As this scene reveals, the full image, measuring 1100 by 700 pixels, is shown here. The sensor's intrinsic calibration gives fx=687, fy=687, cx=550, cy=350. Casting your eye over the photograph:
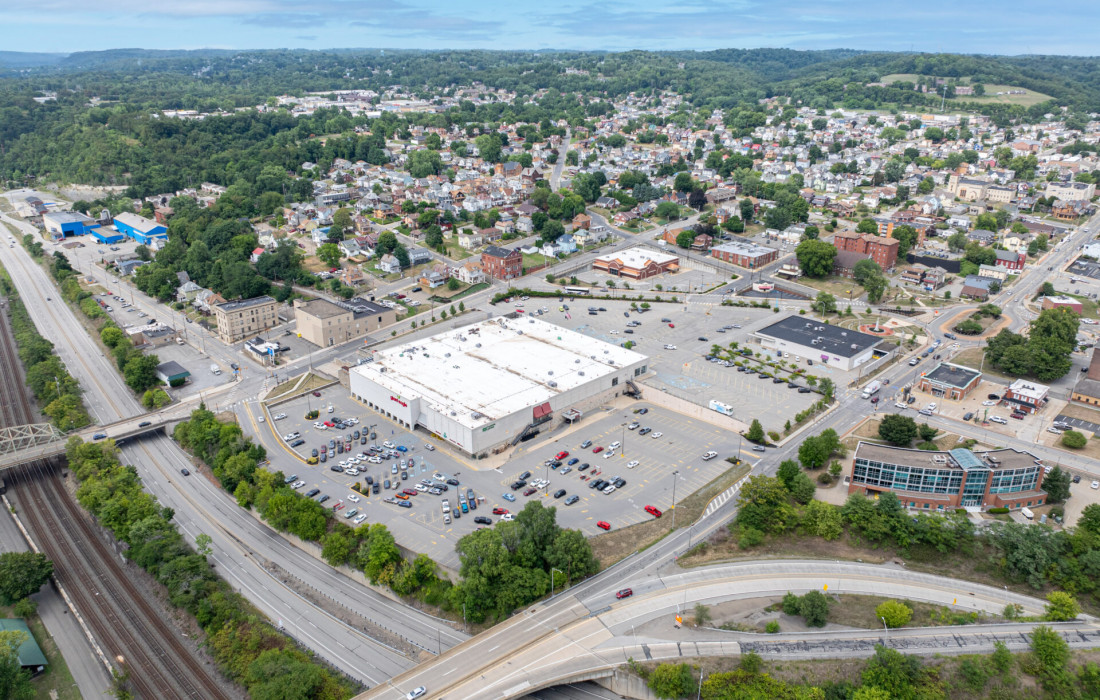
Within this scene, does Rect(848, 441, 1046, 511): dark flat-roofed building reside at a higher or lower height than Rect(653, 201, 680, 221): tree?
lower

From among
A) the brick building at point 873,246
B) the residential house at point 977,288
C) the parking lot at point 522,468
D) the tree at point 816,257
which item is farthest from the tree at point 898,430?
the brick building at point 873,246

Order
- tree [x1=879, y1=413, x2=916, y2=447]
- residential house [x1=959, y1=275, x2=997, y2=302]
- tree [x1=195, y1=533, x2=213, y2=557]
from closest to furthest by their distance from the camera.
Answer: tree [x1=195, y1=533, x2=213, y2=557] → tree [x1=879, y1=413, x2=916, y2=447] → residential house [x1=959, y1=275, x2=997, y2=302]

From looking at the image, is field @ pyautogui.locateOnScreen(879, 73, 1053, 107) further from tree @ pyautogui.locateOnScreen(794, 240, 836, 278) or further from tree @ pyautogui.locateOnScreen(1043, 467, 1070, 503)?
tree @ pyautogui.locateOnScreen(1043, 467, 1070, 503)

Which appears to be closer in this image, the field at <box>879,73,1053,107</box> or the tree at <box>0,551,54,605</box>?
the tree at <box>0,551,54,605</box>

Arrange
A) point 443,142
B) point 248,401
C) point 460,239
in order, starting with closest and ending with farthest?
point 248,401, point 460,239, point 443,142

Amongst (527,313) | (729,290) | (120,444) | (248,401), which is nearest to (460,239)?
(527,313)

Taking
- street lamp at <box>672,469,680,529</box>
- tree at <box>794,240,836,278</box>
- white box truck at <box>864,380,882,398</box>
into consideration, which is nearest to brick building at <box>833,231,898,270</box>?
tree at <box>794,240,836,278</box>

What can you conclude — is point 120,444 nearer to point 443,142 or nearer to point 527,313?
point 527,313
